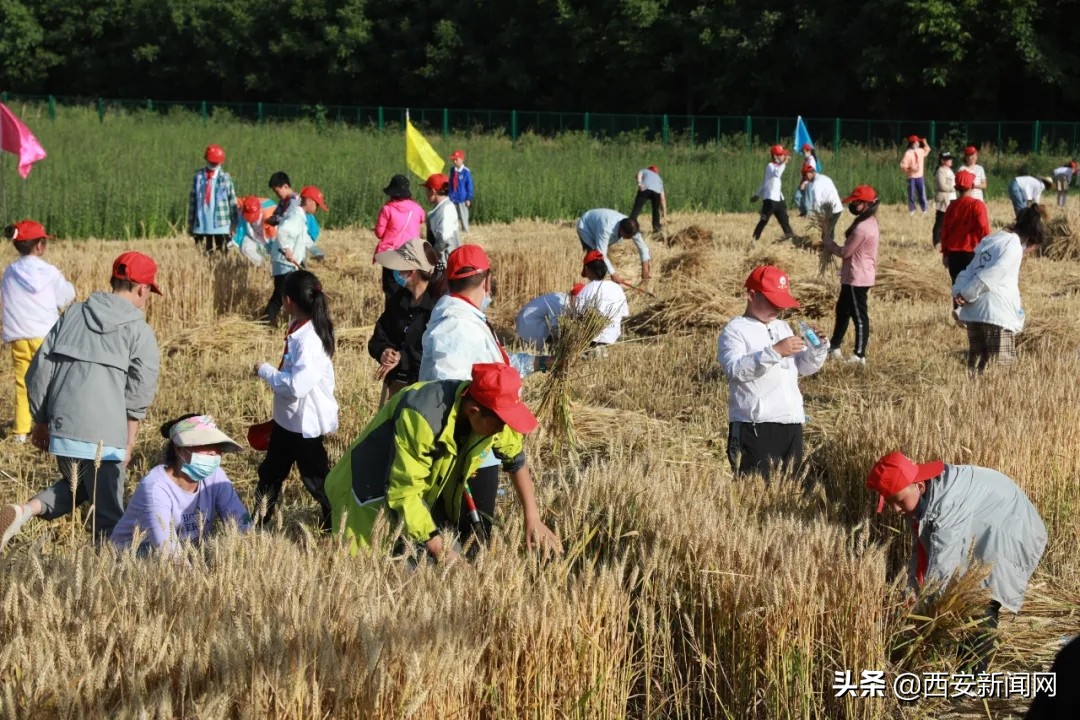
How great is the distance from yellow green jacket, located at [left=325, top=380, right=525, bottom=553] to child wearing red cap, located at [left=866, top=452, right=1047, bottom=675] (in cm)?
149

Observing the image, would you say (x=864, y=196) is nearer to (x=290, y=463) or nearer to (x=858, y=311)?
(x=858, y=311)

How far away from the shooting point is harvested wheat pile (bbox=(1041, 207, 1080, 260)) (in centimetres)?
1759

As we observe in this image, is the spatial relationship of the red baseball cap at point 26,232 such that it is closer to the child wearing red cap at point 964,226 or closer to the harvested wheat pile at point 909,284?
the child wearing red cap at point 964,226

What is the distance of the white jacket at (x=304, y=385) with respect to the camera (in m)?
6.39

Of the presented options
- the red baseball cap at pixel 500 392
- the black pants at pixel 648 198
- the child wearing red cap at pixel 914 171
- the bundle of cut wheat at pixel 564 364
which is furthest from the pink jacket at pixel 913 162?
the red baseball cap at pixel 500 392

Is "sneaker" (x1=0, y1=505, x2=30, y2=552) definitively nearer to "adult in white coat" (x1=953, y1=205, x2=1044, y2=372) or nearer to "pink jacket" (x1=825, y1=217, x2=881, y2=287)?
"adult in white coat" (x1=953, y1=205, x2=1044, y2=372)

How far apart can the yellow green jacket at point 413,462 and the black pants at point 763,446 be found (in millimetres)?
1937

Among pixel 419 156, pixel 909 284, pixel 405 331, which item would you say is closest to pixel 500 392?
pixel 405 331

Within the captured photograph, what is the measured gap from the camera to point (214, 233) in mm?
13672

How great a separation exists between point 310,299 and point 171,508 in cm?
148

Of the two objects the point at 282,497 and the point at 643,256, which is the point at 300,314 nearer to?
the point at 282,497

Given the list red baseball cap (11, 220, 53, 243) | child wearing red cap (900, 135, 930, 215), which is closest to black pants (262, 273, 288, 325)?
red baseball cap (11, 220, 53, 243)

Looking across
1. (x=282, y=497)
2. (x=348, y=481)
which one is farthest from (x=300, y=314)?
(x=348, y=481)

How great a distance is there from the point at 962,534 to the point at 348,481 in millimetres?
2369
